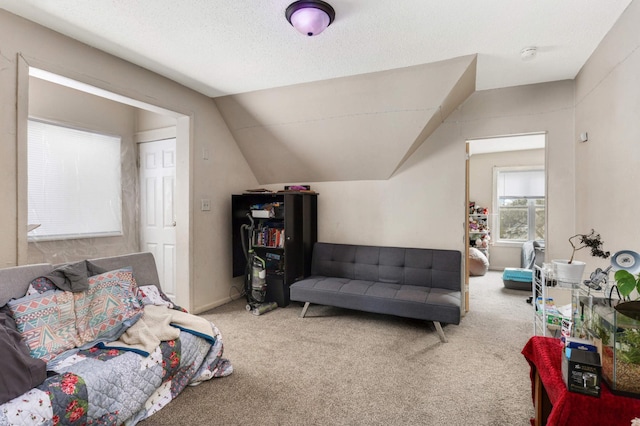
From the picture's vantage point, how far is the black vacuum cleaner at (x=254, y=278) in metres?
3.69

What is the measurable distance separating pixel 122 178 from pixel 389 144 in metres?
3.23

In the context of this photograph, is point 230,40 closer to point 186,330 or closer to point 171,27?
point 171,27

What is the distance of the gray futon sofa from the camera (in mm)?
2885

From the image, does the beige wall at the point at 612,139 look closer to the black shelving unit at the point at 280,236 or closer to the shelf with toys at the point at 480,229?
the black shelving unit at the point at 280,236

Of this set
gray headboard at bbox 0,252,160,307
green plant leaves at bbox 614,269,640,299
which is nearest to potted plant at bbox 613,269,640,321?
green plant leaves at bbox 614,269,640,299

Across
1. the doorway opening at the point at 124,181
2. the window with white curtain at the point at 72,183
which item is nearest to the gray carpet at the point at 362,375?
the doorway opening at the point at 124,181

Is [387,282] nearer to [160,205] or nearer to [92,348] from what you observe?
[92,348]

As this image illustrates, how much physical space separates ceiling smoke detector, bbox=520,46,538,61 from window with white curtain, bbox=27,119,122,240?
14.2 feet

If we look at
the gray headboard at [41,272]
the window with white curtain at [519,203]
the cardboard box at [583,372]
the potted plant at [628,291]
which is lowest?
the cardboard box at [583,372]

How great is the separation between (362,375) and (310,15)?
2.38m

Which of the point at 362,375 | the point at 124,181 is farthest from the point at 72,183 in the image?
the point at 362,375

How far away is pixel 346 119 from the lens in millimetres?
3467

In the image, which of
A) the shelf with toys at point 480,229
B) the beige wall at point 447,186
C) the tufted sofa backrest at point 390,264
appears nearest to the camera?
the beige wall at point 447,186

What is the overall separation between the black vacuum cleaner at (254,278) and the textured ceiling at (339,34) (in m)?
1.82
